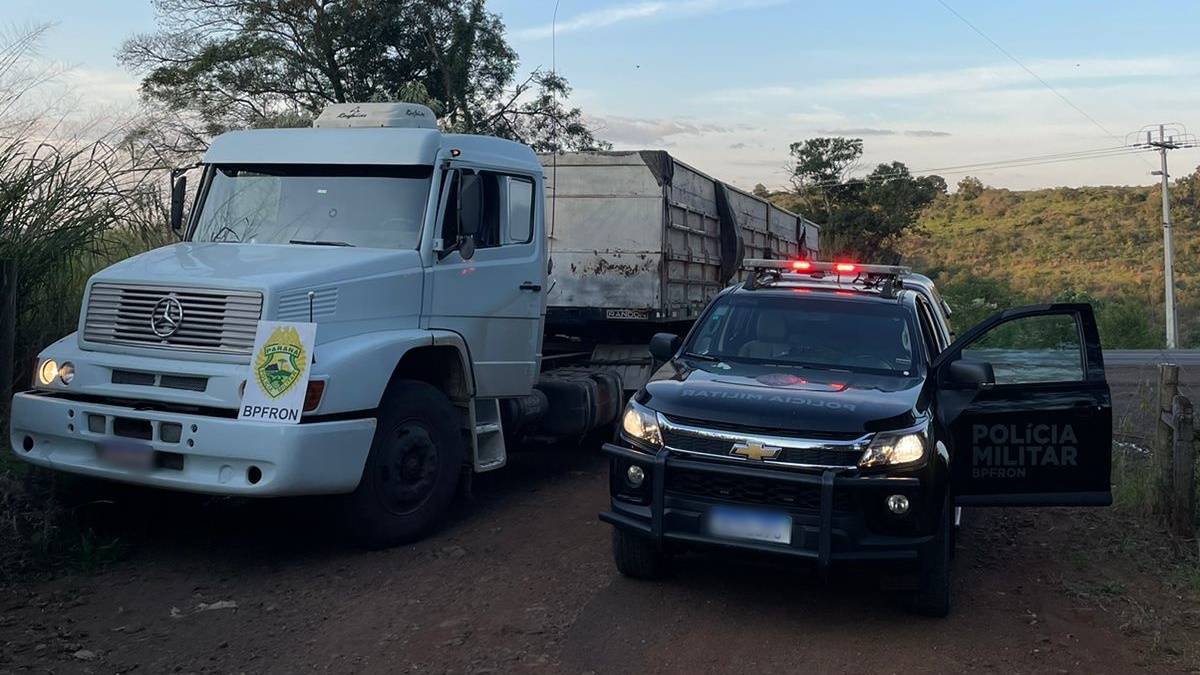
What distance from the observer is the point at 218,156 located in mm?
7797

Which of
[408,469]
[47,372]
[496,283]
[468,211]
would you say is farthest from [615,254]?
[47,372]

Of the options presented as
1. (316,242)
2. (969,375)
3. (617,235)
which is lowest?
(969,375)

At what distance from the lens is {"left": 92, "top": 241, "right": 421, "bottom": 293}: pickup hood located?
6.46 metres

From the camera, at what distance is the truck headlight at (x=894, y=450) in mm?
5426

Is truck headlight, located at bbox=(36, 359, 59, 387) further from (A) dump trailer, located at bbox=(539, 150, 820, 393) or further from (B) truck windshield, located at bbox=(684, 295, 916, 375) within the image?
(A) dump trailer, located at bbox=(539, 150, 820, 393)

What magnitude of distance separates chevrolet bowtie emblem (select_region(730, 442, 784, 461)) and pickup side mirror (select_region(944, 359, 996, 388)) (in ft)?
4.15

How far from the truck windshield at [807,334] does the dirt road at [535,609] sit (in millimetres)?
1267

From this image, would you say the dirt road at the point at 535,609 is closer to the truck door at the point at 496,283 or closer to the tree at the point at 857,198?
the truck door at the point at 496,283

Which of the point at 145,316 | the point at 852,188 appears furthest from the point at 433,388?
the point at 852,188

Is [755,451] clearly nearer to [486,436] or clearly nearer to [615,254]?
[486,436]

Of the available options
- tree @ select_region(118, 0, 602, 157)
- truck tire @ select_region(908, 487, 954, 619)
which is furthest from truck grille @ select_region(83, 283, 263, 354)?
tree @ select_region(118, 0, 602, 157)

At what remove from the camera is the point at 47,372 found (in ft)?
21.8

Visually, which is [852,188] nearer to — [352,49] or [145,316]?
[352,49]

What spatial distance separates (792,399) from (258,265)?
333 centimetres
